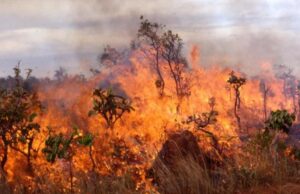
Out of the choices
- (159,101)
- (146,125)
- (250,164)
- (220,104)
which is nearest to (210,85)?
(220,104)

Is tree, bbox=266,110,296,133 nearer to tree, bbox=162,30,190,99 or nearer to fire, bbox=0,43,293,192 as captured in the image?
fire, bbox=0,43,293,192

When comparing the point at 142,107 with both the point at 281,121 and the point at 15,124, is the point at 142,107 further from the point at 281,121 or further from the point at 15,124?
the point at 281,121

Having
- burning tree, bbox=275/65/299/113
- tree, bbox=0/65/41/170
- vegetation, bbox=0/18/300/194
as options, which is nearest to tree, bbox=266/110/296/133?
vegetation, bbox=0/18/300/194

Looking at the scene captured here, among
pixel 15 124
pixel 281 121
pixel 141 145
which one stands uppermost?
pixel 281 121

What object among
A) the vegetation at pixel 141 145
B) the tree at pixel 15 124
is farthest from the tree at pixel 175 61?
the tree at pixel 15 124

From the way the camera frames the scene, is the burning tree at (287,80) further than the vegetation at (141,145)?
Yes

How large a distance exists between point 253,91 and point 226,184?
72721 mm

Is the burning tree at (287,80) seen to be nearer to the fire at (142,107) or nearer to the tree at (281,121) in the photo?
the fire at (142,107)

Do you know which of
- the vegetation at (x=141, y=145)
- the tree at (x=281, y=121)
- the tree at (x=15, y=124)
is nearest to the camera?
the vegetation at (x=141, y=145)

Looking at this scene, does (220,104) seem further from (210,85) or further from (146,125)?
(146,125)

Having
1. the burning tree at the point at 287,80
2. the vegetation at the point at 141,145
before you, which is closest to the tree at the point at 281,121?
the vegetation at the point at 141,145

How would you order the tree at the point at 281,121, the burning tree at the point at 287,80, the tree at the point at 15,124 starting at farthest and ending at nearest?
the burning tree at the point at 287,80, the tree at the point at 15,124, the tree at the point at 281,121

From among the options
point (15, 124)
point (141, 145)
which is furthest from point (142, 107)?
point (15, 124)

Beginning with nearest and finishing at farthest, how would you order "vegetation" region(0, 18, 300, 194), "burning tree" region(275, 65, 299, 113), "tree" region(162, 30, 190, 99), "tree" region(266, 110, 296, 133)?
"vegetation" region(0, 18, 300, 194) < "tree" region(266, 110, 296, 133) < "tree" region(162, 30, 190, 99) < "burning tree" region(275, 65, 299, 113)
